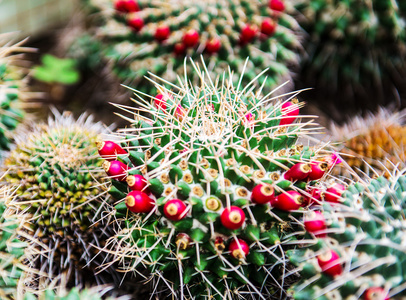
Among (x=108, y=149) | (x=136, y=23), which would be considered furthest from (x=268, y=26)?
(x=108, y=149)

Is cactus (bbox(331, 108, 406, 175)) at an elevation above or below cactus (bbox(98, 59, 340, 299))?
below

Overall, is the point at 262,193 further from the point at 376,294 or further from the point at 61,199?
the point at 61,199

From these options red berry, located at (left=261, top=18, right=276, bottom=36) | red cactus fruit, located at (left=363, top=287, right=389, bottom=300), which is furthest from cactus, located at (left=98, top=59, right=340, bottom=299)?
red berry, located at (left=261, top=18, right=276, bottom=36)

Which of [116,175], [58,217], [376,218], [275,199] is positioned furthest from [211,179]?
[58,217]

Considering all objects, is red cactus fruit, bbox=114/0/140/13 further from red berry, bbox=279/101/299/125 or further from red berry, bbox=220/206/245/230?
red berry, bbox=220/206/245/230

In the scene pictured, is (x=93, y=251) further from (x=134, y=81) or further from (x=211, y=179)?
(x=134, y=81)

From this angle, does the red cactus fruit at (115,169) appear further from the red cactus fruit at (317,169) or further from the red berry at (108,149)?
the red cactus fruit at (317,169)
